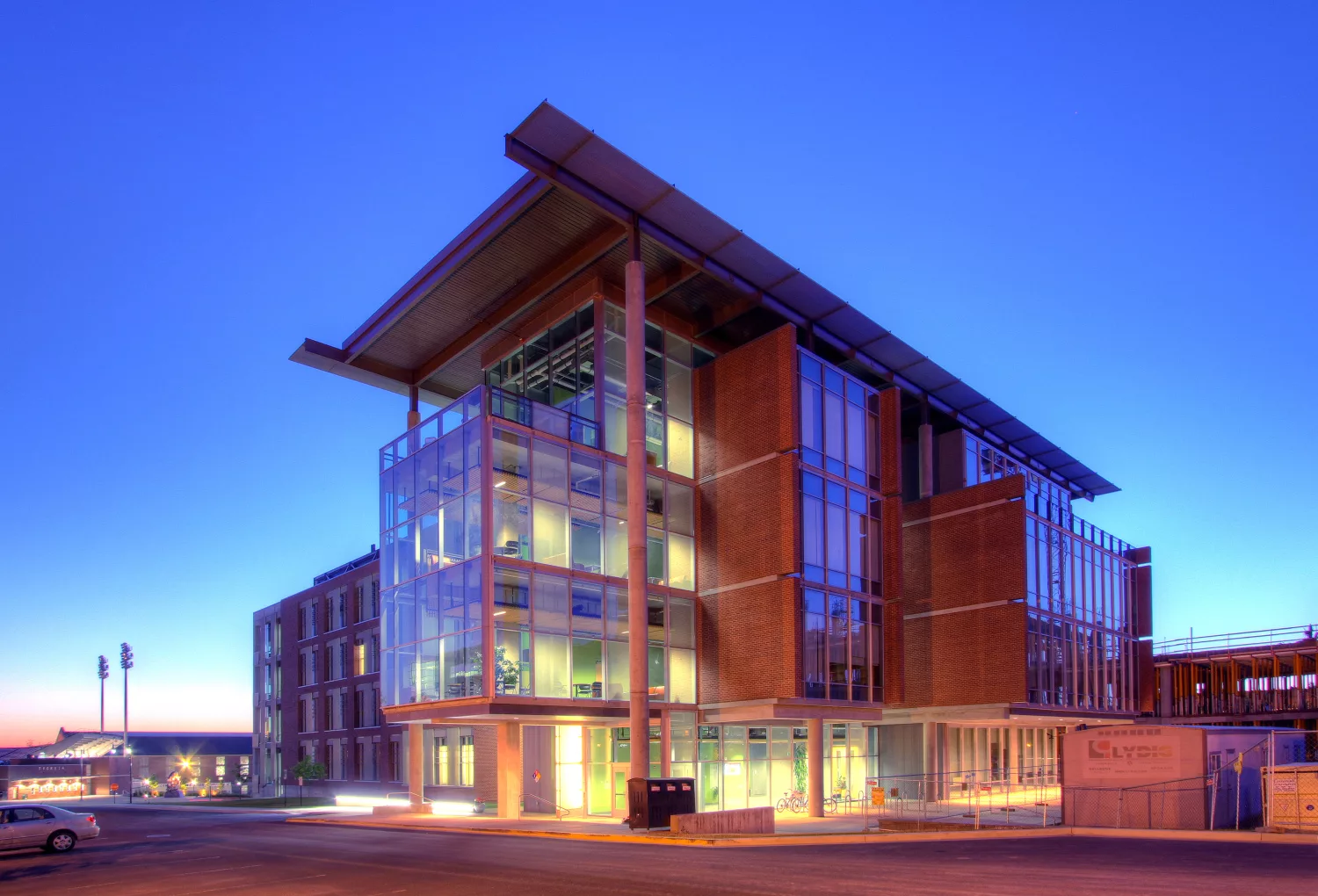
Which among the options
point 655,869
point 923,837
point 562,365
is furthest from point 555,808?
point 655,869

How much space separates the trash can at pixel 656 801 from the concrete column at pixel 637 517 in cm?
333

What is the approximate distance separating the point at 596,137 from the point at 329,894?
70.2ft

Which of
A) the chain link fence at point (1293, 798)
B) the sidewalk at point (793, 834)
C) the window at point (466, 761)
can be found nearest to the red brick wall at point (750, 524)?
the sidewalk at point (793, 834)

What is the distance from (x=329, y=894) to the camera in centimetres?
1666

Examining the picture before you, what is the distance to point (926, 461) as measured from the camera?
1794 inches

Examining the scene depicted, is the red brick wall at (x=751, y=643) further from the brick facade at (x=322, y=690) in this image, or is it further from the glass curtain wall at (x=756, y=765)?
the brick facade at (x=322, y=690)

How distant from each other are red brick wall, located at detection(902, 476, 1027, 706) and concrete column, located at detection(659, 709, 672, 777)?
11.5 meters

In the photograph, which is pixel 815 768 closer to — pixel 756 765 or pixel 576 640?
pixel 756 765

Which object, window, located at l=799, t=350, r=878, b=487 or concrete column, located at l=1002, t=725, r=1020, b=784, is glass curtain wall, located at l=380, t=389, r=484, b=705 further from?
concrete column, located at l=1002, t=725, r=1020, b=784

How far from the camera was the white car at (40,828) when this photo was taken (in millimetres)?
27375

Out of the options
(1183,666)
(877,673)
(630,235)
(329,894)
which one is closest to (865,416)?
(877,673)

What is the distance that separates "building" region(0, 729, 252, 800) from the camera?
8344 cm

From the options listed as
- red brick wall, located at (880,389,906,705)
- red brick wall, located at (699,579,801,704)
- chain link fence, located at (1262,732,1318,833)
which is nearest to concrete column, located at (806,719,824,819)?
red brick wall, located at (699,579,801,704)

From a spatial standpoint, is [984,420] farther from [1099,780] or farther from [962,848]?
[962,848]
